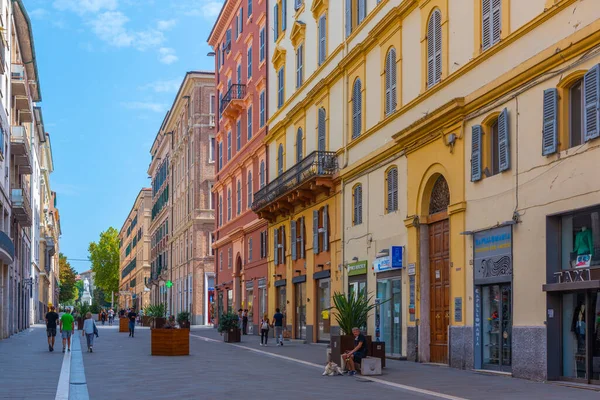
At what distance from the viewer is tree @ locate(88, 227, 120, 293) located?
16288cm

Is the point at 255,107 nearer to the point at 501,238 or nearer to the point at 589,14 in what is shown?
the point at 501,238

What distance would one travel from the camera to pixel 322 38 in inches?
1422

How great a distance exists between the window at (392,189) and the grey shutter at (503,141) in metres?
7.05

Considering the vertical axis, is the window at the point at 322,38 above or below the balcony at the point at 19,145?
above

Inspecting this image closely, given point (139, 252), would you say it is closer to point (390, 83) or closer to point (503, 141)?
point (390, 83)

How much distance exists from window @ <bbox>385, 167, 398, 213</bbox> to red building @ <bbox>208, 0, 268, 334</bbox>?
17715 millimetres

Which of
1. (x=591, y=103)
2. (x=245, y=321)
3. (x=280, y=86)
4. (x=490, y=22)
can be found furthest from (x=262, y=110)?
(x=591, y=103)

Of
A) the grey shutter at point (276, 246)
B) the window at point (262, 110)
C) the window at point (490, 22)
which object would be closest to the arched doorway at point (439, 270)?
the window at point (490, 22)

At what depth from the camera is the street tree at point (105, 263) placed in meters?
163

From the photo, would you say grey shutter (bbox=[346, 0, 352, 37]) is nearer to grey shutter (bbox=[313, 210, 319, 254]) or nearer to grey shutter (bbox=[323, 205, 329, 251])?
grey shutter (bbox=[323, 205, 329, 251])

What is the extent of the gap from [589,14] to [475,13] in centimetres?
531

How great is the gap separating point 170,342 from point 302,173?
33.2 feet

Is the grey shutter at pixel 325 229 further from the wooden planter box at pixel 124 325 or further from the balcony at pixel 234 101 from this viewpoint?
the wooden planter box at pixel 124 325

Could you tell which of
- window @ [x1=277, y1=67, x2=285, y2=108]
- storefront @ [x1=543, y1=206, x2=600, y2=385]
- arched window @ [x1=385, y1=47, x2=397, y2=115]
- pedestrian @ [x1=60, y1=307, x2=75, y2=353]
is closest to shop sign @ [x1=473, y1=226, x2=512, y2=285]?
storefront @ [x1=543, y1=206, x2=600, y2=385]
